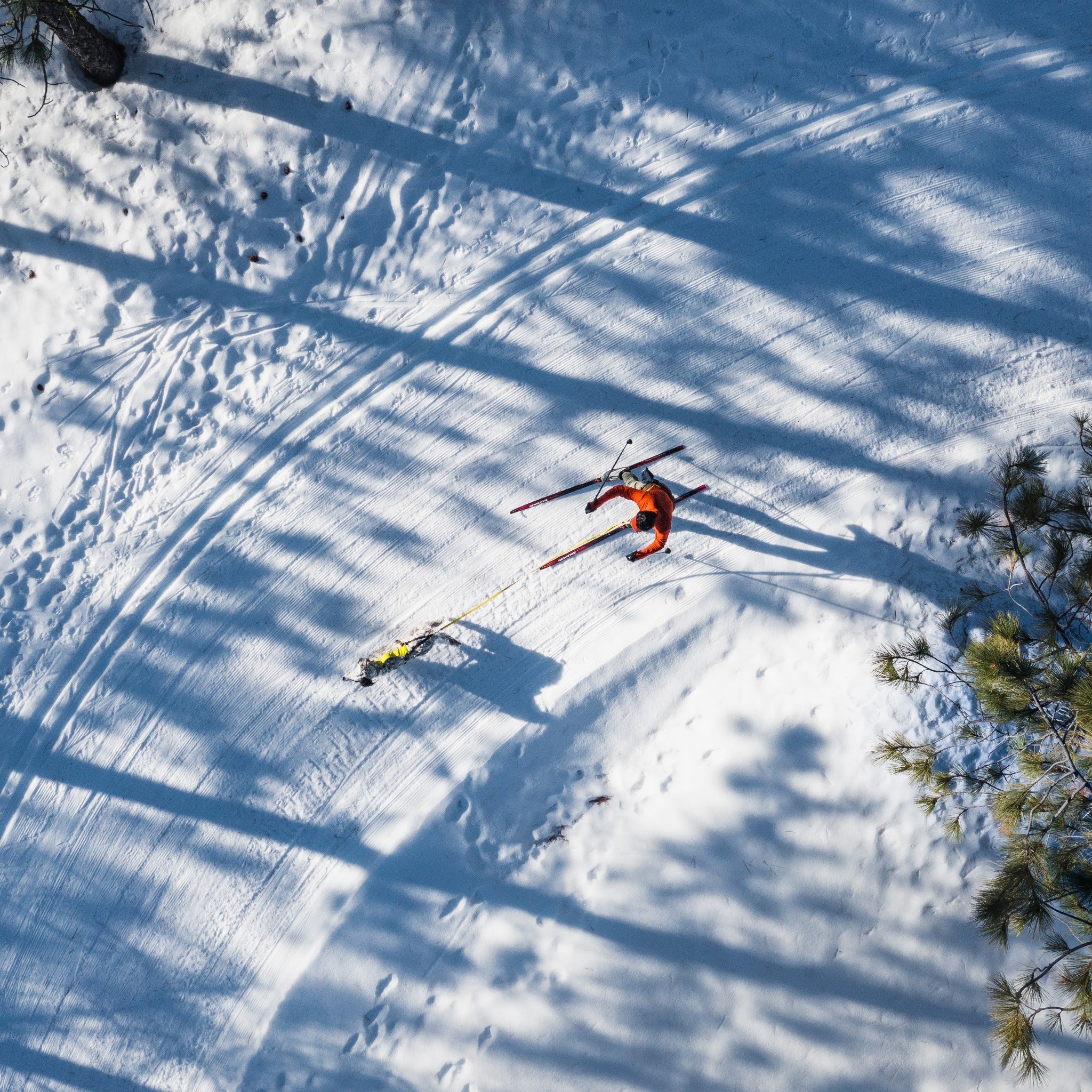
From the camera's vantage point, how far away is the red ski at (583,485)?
6.53 metres

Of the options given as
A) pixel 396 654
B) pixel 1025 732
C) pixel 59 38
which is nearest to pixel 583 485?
pixel 396 654

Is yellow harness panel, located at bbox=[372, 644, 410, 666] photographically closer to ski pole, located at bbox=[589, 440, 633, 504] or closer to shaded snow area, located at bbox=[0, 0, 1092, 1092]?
shaded snow area, located at bbox=[0, 0, 1092, 1092]

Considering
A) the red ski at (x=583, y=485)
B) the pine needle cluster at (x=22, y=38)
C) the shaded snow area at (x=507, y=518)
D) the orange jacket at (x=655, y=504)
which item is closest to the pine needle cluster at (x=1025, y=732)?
the shaded snow area at (x=507, y=518)

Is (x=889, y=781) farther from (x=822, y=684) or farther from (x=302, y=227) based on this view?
(x=302, y=227)

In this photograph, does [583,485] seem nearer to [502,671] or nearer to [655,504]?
[655,504]

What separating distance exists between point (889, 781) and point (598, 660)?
267 cm

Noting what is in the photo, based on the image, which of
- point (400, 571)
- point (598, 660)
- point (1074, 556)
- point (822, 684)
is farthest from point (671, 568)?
point (1074, 556)

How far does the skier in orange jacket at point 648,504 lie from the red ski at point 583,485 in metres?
0.34

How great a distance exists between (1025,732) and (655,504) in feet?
10.5

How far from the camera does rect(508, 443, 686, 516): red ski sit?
6527mm

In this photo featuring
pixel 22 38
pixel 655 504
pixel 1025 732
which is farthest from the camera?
pixel 655 504

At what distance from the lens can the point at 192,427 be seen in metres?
6.57

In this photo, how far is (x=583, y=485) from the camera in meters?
6.52

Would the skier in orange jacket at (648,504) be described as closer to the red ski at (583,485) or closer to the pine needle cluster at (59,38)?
the red ski at (583,485)
